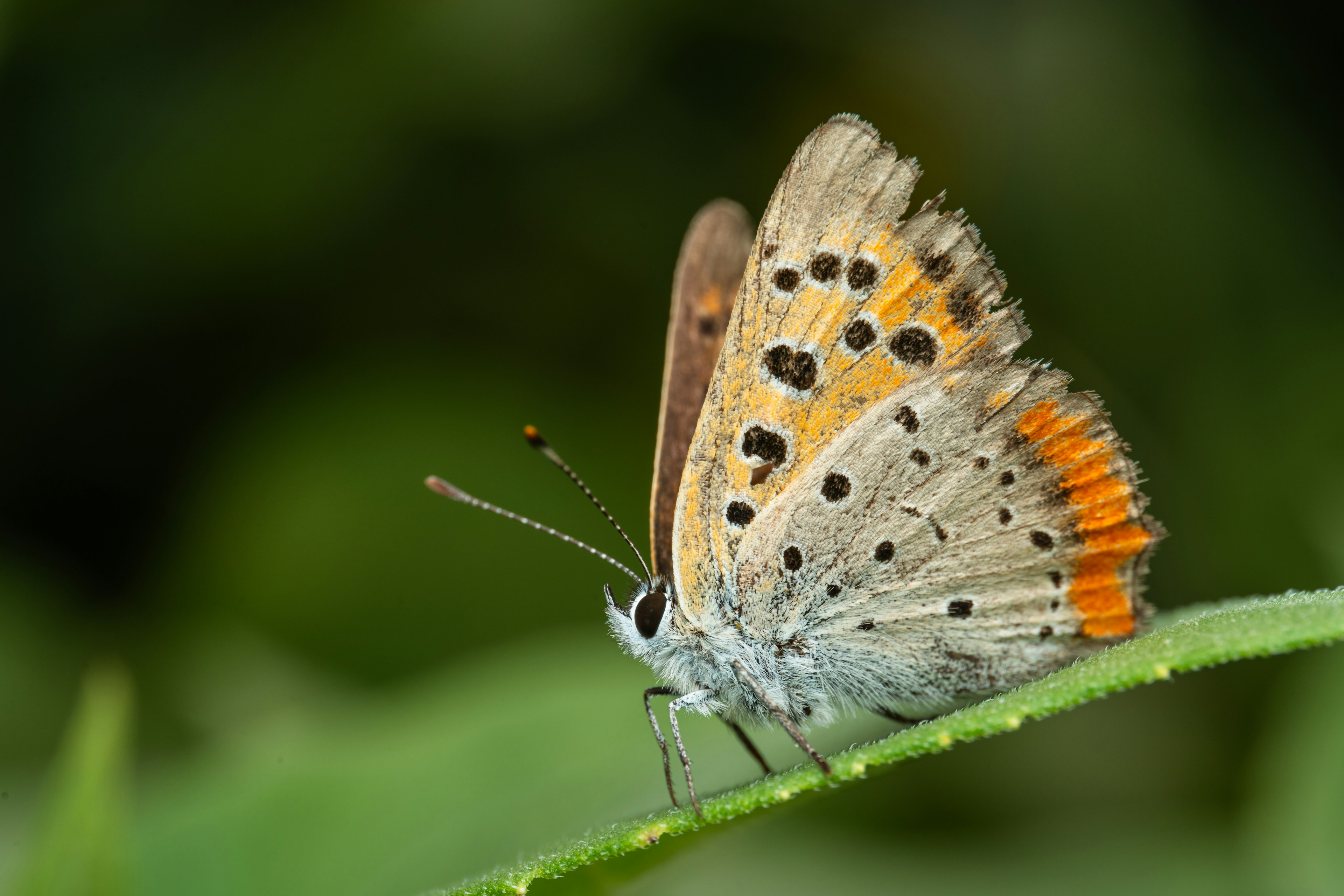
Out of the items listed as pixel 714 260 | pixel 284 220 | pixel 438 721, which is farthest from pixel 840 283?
pixel 284 220

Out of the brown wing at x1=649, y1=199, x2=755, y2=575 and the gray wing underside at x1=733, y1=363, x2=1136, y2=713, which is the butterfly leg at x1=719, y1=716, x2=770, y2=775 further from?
the brown wing at x1=649, y1=199, x2=755, y2=575

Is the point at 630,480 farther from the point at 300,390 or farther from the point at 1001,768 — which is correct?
the point at 1001,768

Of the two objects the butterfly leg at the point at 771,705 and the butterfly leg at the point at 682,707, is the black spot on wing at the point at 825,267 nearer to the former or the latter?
the butterfly leg at the point at 771,705

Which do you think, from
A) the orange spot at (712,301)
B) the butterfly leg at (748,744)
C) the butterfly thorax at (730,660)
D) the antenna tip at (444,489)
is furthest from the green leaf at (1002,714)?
the orange spot at (712,301)

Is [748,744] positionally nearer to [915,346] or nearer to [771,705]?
[771,705]

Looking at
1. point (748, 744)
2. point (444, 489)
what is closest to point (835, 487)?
point (748, 744)
